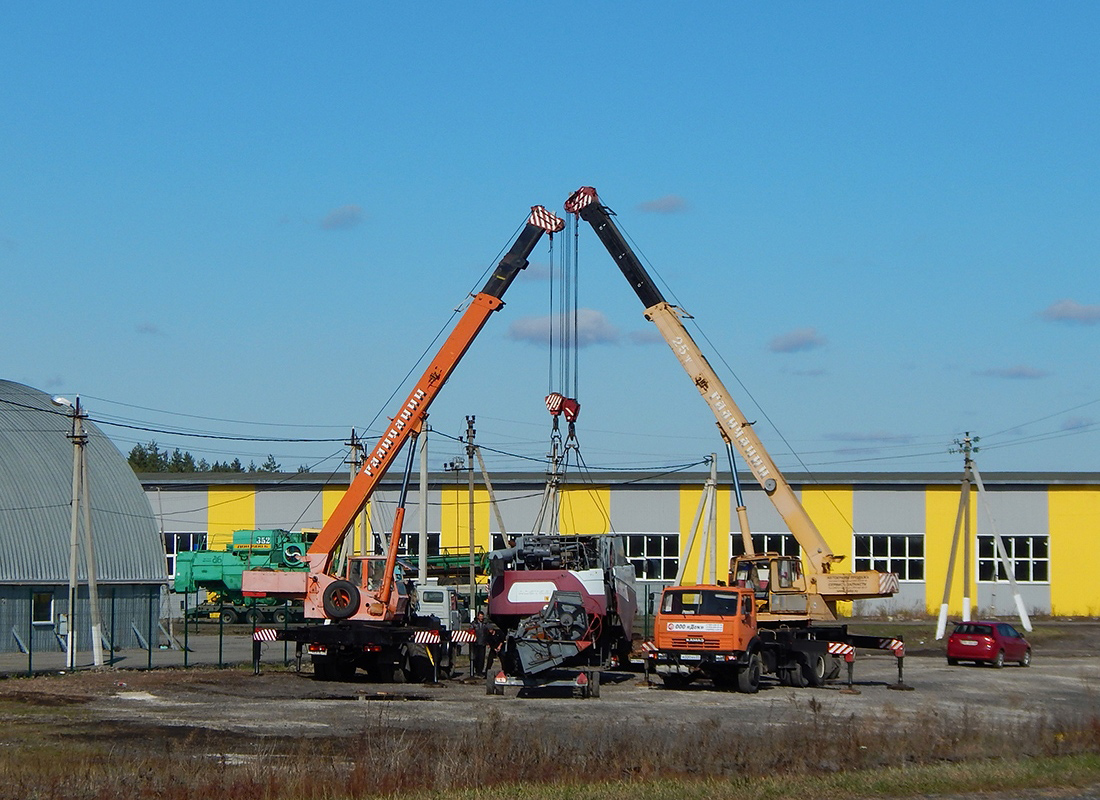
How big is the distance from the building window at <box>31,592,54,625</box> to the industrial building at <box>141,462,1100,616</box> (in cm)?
2631

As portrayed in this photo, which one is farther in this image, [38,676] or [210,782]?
[38,676]

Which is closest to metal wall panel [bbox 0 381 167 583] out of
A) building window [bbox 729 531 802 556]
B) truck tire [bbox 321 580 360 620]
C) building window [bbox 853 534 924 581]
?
truck tire [bbox 321 580 360 620]

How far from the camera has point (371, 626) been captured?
95.5 ft

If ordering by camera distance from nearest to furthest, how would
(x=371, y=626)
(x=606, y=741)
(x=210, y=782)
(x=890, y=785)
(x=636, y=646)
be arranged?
(x=210, y=782)
(x=890, y=785)
(x=606, y=741)
(x=371, y=626)
(x=636, y=646)

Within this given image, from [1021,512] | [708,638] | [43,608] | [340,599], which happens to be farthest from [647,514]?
[708,638]

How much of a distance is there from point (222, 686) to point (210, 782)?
15.2m

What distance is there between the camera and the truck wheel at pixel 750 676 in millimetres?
28203

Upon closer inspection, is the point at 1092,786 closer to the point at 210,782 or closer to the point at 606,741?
the point at 606,741

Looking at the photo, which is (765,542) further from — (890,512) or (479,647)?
(479,647)

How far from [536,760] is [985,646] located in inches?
1055

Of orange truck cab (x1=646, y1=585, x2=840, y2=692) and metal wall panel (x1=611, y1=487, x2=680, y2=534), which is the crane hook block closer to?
orange truck cab (x1=646, y1=585, x2=840, y2=692)

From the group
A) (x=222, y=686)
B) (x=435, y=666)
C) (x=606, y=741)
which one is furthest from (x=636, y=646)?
(x=606, y=741)

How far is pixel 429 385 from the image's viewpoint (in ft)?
102

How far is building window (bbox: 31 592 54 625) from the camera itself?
→ 40344 mm
